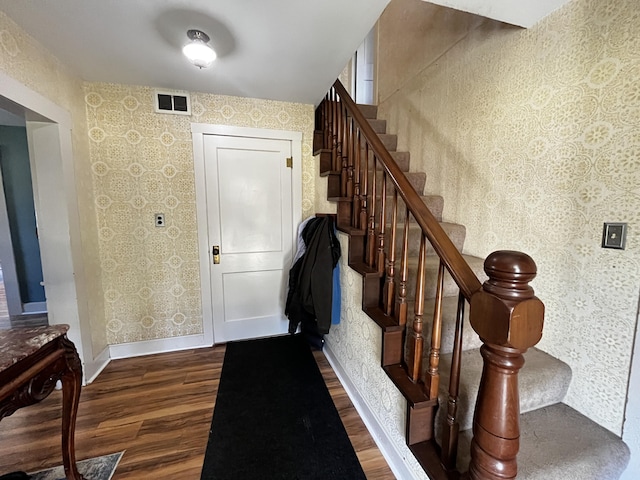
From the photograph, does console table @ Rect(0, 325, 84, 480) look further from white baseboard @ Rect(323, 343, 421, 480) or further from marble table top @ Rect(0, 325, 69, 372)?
white baseboard @ Rect(323, 343, 421, 480)

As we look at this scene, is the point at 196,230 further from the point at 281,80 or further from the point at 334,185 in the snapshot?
the point at 281,80

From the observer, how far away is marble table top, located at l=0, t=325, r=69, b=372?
90 cm

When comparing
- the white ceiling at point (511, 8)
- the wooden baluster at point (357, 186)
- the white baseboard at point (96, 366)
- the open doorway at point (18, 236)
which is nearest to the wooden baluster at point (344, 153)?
the wooden baluster at point (357, 186)

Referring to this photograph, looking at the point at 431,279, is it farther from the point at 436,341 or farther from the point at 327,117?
the point at 327,117

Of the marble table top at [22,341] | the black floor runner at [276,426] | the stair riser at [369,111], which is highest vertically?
the stair riser at [369,111]

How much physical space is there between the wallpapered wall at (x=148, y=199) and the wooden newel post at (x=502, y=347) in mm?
2322

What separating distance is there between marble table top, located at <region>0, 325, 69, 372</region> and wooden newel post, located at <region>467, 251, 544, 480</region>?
1480 millimetres

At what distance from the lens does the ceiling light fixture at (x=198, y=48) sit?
4.88 feet

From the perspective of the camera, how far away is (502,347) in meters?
0.72

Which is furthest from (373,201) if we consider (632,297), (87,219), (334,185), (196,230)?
(87,219)

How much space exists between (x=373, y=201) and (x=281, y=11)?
1.09m

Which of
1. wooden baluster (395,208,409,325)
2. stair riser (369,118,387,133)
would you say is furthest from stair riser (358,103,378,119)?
wooden baluster (395,208,409,325)

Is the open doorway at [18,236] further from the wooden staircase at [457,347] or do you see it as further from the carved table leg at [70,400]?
the wooden staircase at [457,347]

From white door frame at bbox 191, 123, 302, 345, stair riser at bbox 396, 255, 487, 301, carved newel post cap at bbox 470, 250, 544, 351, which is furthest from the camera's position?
white door frame at bbox 191, 123, 302, 345
